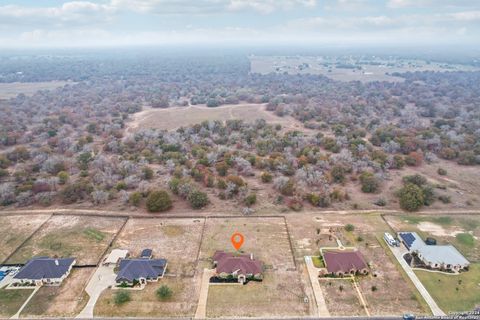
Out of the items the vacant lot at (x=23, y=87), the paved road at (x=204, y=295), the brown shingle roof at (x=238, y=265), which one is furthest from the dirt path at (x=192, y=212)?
the vacant lot at (x=23, y=87)

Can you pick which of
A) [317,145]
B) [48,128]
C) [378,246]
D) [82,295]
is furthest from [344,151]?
[48,128]

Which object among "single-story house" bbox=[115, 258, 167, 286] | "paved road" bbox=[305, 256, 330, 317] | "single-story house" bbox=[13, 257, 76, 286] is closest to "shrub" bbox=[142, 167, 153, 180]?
"single-story house" bbox=[115, 258, 167, 286]

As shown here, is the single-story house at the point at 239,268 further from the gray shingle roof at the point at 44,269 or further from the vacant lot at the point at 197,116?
the vacant lot at the point at 197,116

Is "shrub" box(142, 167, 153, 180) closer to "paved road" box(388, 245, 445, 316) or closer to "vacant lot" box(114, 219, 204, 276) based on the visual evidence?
"vacant lot" box(114, 219, 204, 276)

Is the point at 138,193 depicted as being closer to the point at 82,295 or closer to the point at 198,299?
the point at 82,295

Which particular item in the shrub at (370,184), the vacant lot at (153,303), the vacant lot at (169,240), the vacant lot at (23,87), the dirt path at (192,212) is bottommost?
Answer: the vacant lot at (153,303)

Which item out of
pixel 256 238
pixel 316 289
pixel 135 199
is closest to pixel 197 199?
pixel 135 199
